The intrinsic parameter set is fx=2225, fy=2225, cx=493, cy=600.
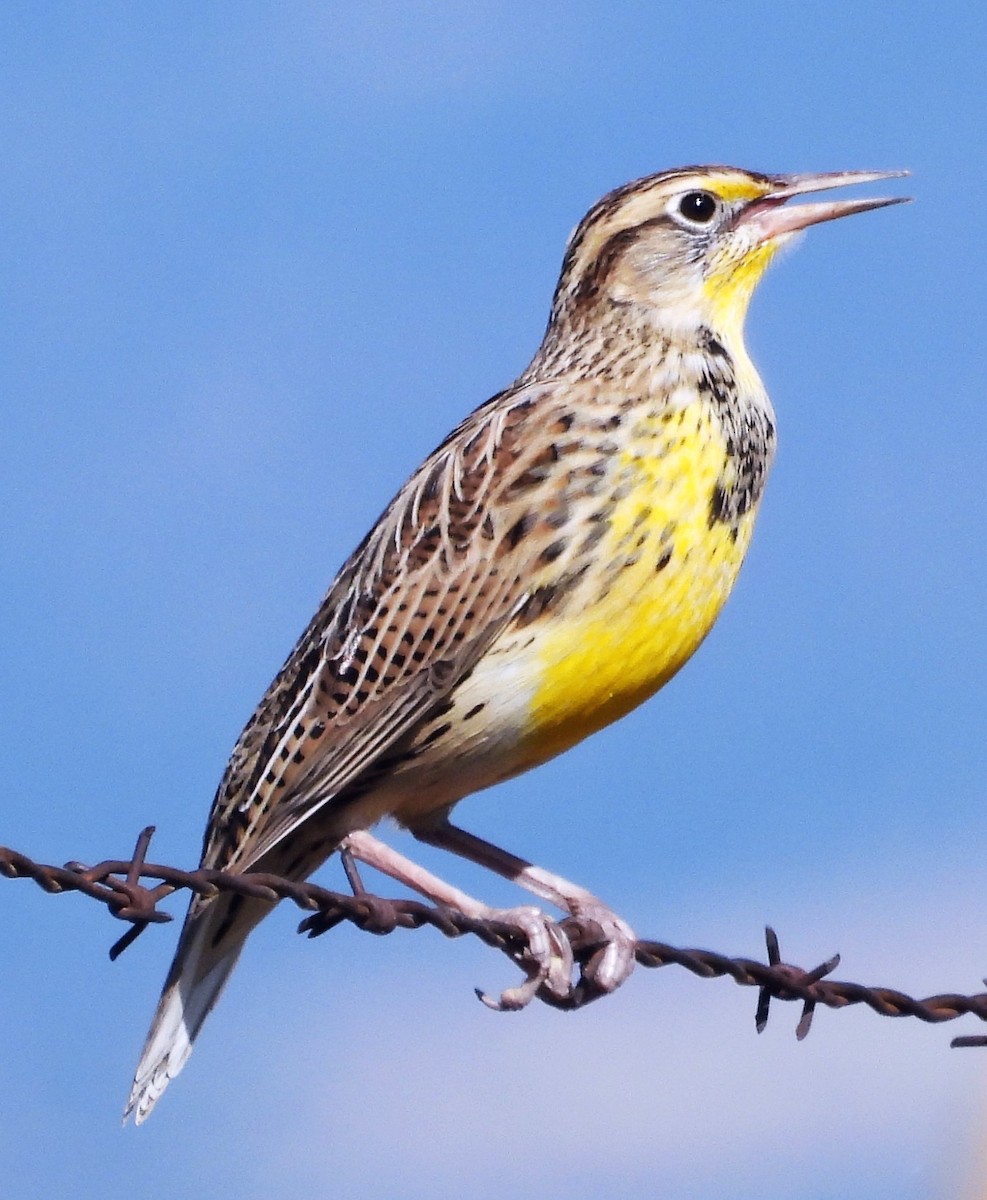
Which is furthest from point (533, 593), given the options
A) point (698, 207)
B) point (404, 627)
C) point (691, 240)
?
point (698, 207)

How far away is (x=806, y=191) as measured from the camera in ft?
20.5

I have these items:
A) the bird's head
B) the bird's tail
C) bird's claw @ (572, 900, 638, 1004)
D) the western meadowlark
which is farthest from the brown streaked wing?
bird's claw @ (572, 900, 638, 1004)

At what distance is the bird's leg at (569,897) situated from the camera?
5324mm

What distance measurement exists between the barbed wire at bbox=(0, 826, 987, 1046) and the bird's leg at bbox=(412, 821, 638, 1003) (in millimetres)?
747

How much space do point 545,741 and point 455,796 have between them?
471 millimetres

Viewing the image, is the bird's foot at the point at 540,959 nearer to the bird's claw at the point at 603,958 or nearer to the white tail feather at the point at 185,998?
the bird's claw at the point at 603,958

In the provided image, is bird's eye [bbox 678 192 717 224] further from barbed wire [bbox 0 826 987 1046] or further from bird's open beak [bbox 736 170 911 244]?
barbed wire [bbox 0 826 987 1046]

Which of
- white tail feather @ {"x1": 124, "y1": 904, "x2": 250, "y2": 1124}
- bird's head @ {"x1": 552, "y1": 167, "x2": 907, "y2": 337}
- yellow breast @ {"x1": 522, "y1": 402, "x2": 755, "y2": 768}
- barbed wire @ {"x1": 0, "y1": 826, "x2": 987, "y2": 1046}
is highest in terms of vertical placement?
bird's head @ {"x1": 552, "y1": 167, "x2": 907, "y2": 337}

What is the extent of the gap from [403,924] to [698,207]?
9.75 ft

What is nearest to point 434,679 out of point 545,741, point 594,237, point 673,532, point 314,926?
point 545,741

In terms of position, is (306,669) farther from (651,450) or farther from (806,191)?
(806,191)

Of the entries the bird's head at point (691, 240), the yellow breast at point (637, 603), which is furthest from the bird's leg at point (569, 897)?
the bird's head at point (691, 240)

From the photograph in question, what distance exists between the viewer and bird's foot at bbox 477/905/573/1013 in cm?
525

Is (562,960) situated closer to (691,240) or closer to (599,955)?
(599,955)
